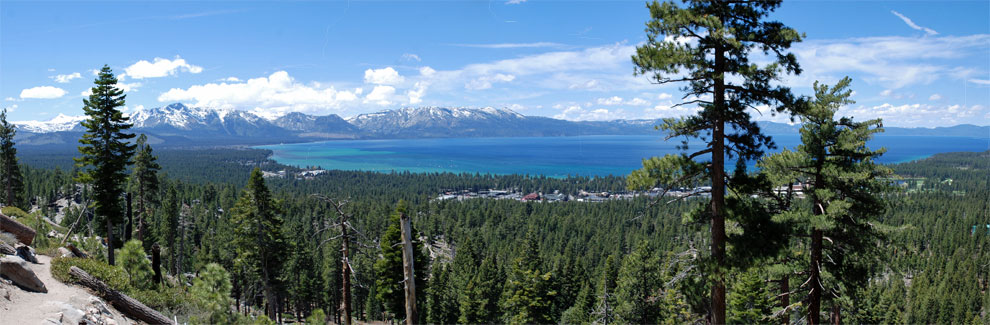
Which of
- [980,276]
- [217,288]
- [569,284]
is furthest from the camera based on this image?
[980,276]

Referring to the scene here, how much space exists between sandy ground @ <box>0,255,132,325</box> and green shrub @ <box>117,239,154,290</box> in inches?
68.9

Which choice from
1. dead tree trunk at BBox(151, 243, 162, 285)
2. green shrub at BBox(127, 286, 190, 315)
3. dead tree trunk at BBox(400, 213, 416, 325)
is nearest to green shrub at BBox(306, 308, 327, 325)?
dead tree trunk at BBox(400, 213, 416, 325)

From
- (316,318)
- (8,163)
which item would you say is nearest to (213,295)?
(316,318)

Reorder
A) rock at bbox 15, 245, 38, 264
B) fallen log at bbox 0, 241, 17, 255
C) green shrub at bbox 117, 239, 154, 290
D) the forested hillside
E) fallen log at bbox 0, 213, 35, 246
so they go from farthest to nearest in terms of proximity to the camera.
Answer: the forested hillside → fallen log at bbox 0, 213, 35, 246 → green shrub at bbox 117, 239, 154, 290 → rock at bbox 15, 245, 38, 264 → fallen log at bbox 0, 241, 17, 255

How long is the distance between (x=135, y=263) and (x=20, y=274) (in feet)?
11.1

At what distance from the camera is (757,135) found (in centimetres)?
836

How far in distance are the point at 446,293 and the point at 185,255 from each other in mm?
34942

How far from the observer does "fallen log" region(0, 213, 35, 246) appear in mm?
14350

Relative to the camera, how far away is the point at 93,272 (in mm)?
13008

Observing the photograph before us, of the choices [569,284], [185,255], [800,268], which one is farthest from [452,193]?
[800,268]

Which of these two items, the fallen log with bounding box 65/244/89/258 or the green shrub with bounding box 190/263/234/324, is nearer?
the green shrub with bounding box 190/263/234/324

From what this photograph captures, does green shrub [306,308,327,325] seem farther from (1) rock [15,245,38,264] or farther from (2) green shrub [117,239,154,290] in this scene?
(1) rock [15,245,38,264]

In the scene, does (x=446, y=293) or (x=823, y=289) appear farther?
(x=446, y=293)

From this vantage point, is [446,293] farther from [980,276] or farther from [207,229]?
[980,276]
